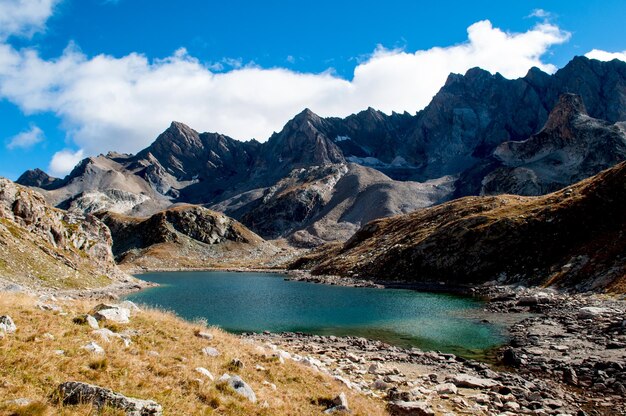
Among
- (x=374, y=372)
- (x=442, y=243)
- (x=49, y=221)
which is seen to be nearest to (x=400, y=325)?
(x=374, y=372)

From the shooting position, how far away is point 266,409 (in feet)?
44.8

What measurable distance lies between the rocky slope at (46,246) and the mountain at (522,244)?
63441 millimetres

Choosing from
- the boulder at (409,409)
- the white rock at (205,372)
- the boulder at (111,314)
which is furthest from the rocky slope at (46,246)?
the boulder at (409,409)

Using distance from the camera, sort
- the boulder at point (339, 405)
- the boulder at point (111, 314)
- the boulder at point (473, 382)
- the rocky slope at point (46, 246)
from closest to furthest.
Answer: the boulder at point (339, 405) < the boulder at point (111, 314) < the boulder at point (473, 382) < the rocky slope at point (46, 246)

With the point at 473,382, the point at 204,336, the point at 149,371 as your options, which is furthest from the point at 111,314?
the point at 473,382

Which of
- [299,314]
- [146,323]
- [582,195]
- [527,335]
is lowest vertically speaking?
[299,314]

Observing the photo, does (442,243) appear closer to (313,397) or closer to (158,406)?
(313,397)

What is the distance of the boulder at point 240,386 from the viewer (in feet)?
45.9

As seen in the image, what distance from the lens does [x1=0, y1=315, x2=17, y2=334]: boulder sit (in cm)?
1378

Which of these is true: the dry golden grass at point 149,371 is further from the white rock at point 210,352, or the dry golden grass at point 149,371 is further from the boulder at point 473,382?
the boulder at point 473,382

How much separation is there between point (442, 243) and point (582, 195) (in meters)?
29.5

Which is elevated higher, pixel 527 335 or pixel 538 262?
pixel 538 262

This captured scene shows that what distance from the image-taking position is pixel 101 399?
34.8 feet

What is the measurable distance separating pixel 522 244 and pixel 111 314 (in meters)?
79.2
